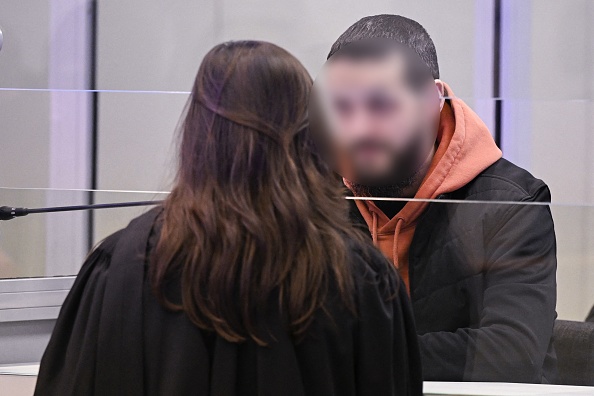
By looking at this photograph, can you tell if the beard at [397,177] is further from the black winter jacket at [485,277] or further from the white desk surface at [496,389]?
the white desk surface at [496,389]

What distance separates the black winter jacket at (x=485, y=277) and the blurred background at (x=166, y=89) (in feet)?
0.11

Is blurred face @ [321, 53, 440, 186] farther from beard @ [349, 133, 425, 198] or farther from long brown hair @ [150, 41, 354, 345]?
long brown hair @ [150, 41, 354, 345]

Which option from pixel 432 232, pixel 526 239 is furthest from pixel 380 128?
Result: pixel 526 239

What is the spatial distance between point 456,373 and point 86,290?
60 cm

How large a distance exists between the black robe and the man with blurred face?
0.30 metres

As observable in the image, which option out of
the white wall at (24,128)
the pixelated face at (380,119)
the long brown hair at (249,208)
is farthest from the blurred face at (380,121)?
the white wall at (24,128)

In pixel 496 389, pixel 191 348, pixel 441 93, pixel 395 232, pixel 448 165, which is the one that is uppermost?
pixel 441 93

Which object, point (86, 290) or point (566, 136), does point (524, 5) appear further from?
point (86, 290)

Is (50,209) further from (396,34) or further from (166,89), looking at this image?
(396,34)

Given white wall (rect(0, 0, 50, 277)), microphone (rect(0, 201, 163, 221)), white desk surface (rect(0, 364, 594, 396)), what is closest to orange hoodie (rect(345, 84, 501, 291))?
white desk surface (rect(0, 364, 594, 396))

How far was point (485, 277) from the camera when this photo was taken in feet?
4.23

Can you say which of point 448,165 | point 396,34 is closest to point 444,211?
point 448,165

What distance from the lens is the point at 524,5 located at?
133 centimetres

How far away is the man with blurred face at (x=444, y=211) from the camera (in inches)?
50.2
